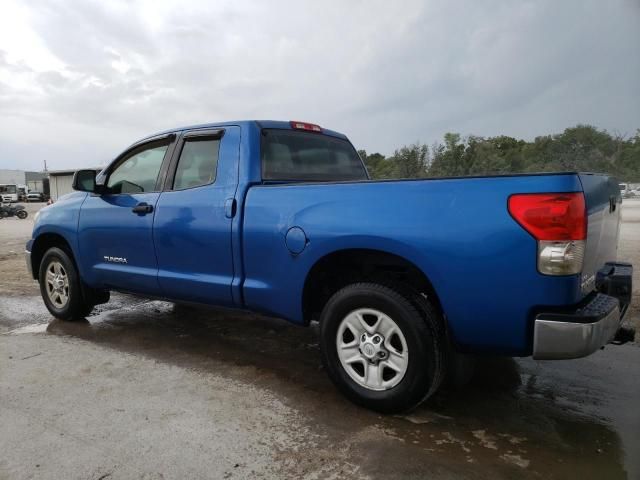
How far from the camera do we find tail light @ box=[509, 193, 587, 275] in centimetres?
235

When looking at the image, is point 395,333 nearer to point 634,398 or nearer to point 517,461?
point 517,461

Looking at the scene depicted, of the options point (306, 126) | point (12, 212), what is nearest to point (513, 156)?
point (306, 126)

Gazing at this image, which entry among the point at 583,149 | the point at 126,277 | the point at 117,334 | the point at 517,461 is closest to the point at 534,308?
the point at 517,461

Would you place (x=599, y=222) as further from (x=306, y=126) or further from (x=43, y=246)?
(x=43, y=246)

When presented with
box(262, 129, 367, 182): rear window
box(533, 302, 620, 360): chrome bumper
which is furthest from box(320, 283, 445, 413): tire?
box(262, 129, 367, 182): rear window

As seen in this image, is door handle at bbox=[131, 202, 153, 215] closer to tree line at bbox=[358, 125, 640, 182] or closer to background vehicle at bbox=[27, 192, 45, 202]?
tree line at bbox=[358, 125, 640, 182]

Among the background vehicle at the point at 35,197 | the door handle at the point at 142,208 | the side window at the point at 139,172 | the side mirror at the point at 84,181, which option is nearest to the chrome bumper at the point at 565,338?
the door handle at the point at 142,208

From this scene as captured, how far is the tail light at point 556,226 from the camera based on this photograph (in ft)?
7.72

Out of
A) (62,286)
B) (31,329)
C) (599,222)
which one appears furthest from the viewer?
(62,286)

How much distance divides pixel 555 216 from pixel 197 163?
8.91 feet

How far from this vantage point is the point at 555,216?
2.35m

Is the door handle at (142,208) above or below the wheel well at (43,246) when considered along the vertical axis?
above

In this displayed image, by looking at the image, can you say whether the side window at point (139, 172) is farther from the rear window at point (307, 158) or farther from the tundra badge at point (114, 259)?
the rear window at point (307, 158)

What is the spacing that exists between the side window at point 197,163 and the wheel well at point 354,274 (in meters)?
1.17
